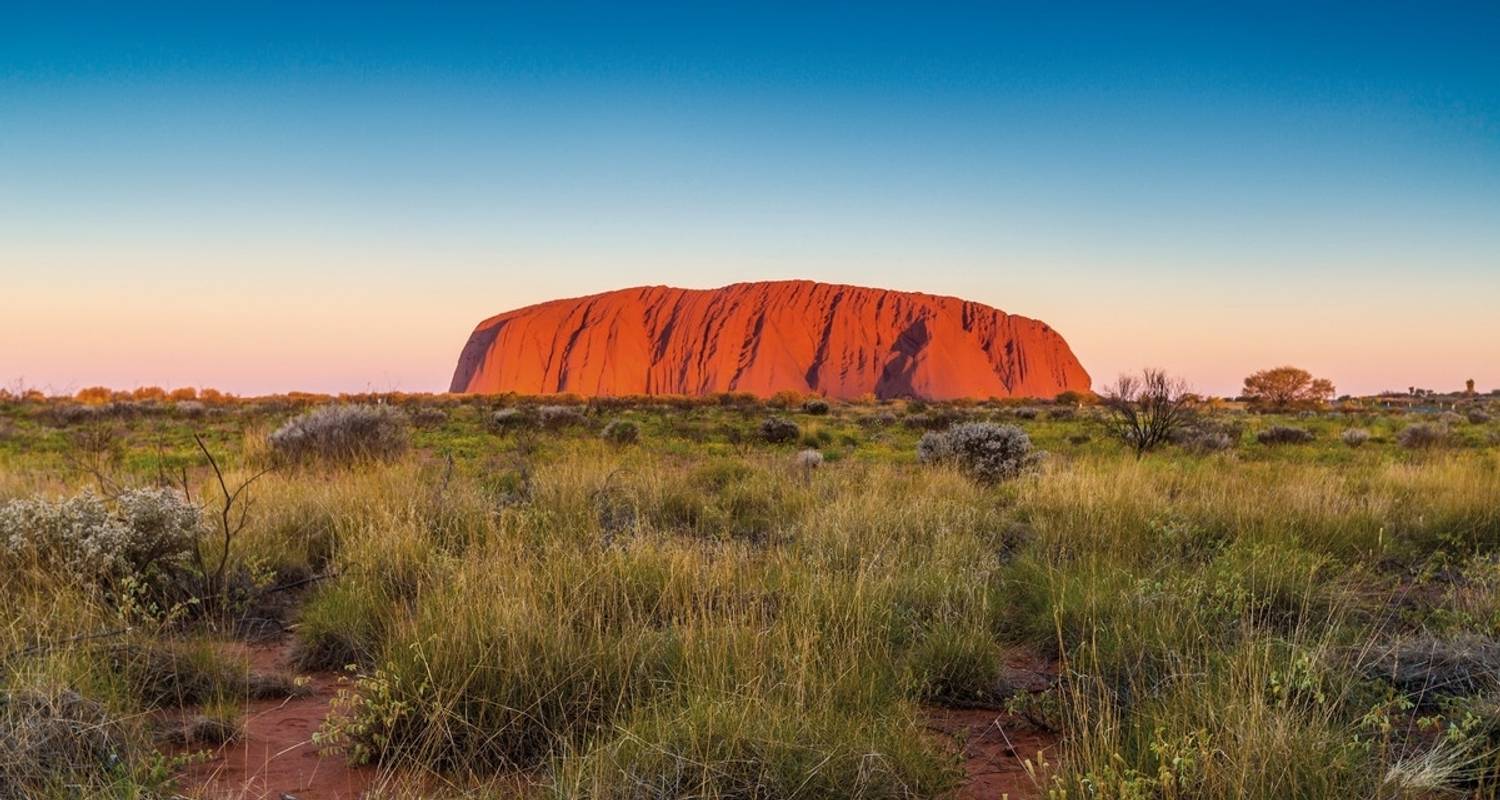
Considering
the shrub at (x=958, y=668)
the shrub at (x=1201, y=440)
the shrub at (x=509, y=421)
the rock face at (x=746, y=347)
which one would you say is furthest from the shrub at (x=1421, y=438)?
the rock face at (x=746, y=347)

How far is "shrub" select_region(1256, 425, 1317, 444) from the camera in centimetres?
2138

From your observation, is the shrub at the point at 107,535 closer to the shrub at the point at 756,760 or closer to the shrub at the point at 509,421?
the shrub at the point at 756,760

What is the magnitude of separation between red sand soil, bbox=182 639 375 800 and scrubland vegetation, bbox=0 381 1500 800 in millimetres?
117

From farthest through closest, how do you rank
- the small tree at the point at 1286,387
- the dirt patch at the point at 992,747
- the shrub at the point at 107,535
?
the small tree at the point at 1286,387
the shrub at the point at 107,535
the dirt patch at the point at 992,747

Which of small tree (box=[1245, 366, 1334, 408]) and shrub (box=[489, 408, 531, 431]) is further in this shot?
small tree (box=[1245, 366, 1334, 408])

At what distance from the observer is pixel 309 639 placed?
15.0 feet

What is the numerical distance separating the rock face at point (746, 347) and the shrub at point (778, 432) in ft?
243

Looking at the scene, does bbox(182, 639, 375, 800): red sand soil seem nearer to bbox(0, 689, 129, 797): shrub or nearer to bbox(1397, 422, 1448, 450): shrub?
bbox(0, 689, 129, 797): shrub

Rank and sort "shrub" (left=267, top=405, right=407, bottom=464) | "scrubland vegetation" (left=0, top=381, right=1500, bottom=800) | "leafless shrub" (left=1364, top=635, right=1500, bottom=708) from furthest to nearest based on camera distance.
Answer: "shrub" (left=267, top=405, right=407, bottom=464), "leafless shrub" (left=1364, top=635, right=1500, bottom=708), "scrubland vegetation" (left=0, top=381, right=1500, bottom=800)

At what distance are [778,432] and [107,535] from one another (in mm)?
17458

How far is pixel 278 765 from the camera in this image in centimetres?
322

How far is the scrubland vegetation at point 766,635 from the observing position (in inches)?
105

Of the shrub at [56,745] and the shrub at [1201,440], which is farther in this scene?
the shrub at [1201,440]

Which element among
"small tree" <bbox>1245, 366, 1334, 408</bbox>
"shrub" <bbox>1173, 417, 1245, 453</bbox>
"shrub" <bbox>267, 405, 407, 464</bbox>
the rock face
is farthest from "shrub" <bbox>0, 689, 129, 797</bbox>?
the rock face
